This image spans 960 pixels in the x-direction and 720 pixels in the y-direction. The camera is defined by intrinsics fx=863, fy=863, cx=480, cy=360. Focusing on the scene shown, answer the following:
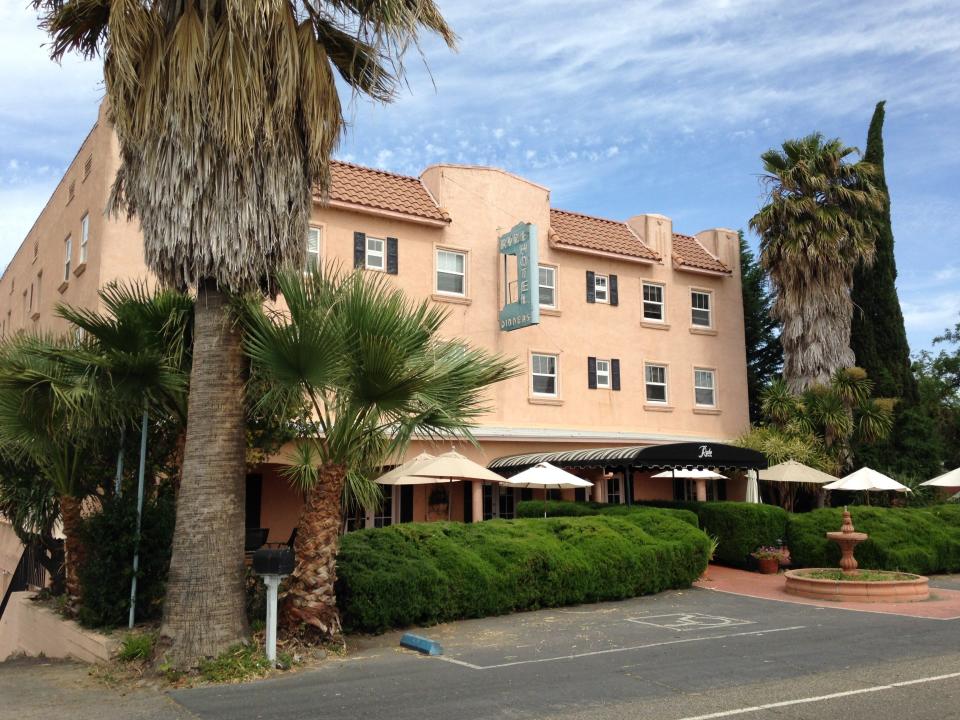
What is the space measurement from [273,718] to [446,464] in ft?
31.6

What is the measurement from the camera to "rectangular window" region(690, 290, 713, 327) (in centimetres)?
2795

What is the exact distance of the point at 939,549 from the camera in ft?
62.9

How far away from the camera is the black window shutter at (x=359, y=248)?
2172cm

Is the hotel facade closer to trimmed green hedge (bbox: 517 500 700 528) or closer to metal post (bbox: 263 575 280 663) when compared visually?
trimmed green hedge (bbox: 517 500 700 528)

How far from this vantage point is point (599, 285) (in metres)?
25.9

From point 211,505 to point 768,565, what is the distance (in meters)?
13.8

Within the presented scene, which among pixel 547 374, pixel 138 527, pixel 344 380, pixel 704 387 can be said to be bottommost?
pixel 138 527

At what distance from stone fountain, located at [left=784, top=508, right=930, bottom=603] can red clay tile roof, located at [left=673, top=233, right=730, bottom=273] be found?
12840 mm

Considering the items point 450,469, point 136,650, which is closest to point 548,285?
point 450,469

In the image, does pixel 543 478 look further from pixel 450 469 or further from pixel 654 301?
pixel 654 301

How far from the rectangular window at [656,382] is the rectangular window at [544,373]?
3568 mm

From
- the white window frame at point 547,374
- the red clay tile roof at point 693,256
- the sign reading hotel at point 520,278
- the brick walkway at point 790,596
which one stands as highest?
the red clay tile roof at point 693,256

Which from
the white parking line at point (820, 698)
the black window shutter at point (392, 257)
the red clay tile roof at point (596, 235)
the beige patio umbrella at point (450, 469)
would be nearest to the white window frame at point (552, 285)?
the red clay tile roof at point (596, 235)

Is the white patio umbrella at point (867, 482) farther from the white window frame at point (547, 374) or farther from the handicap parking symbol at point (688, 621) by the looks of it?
the white window frame at point (547, 374)
